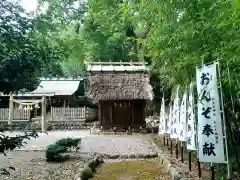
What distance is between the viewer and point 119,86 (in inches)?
736

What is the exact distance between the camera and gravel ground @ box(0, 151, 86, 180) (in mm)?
6867

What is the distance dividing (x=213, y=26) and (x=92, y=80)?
1451 cm

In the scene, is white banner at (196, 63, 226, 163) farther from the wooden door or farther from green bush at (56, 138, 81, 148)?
the wooden door

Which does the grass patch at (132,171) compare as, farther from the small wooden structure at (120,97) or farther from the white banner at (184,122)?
the small wooden structure at (120,97)

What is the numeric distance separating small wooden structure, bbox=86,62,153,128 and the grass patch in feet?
29.1

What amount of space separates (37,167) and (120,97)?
34.2ft

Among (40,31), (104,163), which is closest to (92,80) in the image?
(104,163)

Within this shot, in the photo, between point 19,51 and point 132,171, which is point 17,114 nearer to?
point 132,171

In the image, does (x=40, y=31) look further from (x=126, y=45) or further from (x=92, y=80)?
(x=126, y=45)

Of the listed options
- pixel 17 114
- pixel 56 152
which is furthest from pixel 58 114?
pixel 56 152

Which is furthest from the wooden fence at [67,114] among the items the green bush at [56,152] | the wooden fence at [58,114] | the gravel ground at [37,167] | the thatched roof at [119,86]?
the green bush at [56,152]

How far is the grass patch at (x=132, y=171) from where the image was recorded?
7.38 metres

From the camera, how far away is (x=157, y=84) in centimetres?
2016

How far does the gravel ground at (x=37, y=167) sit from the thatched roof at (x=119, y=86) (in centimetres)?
821
